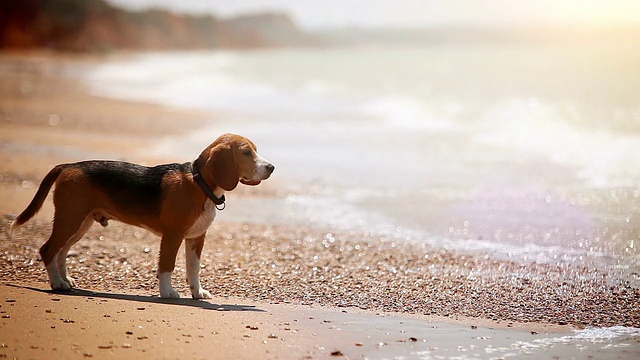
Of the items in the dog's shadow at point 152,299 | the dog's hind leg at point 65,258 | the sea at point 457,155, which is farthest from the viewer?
the sea at point 457,155

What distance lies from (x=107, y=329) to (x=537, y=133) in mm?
16534

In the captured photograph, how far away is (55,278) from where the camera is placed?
22.8ft

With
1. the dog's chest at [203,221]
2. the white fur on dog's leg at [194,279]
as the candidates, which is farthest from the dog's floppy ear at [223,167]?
the white fur on dog's leg at [194,279]

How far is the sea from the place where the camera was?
990 cm

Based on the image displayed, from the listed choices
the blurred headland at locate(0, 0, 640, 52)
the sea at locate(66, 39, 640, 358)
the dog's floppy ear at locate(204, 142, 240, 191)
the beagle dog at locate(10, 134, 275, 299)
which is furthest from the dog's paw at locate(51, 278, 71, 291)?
the blurred headland at locate(0, 0, 640, 52)

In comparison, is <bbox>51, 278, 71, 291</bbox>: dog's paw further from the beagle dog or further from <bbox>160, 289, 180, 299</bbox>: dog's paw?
<bbox>160, 289, 180, 299</bbox>: dog's paw

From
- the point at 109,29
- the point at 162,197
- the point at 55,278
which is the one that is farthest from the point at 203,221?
the point at 109,29

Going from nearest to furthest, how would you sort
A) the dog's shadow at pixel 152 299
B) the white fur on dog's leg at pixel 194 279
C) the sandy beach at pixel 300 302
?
1. the sandy beach at pixel 300 302
2. the dog's shadow at pixel 152 299
3. the white fur on dog's leg at pixel 194 279

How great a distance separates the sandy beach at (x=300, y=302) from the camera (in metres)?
5.65

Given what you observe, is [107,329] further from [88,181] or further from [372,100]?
[372,100]

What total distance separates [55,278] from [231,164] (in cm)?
163

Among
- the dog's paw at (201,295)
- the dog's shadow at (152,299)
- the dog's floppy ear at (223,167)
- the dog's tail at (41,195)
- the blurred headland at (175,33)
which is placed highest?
the blurred headland at (175,33)

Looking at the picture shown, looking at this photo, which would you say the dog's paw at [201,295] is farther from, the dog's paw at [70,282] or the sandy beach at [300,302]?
the dog's paw at [70,282]

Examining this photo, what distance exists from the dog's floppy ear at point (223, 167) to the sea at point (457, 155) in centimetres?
307
